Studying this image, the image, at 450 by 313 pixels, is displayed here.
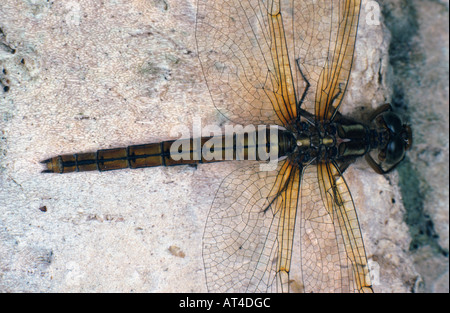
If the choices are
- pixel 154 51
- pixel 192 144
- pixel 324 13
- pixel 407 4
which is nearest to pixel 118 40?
pixel 154 51

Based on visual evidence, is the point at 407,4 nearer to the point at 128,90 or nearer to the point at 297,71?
the point at 297,71

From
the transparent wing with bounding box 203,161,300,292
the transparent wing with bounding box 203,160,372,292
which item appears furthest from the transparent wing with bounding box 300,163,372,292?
the transparent wing with bounding box 203,161,300,292

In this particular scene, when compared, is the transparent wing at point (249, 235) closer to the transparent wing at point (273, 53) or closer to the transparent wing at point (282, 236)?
the transparent wing at point (282, 236)

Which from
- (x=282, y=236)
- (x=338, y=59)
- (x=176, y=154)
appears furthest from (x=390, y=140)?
(x=176, y=154)

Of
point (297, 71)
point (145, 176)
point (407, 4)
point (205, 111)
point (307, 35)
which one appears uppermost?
point (407, 4)

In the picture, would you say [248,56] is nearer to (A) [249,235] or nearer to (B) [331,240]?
(A) [249,235]

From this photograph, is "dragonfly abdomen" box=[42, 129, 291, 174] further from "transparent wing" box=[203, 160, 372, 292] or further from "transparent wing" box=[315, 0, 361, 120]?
"transparent wing" box=[315, 0, 361, 120]

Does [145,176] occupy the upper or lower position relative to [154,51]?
lower
